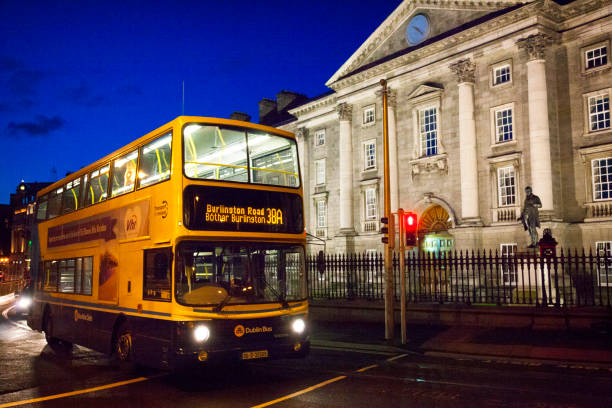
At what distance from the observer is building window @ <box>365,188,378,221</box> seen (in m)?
37.7

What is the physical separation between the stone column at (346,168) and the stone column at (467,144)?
31.2ft

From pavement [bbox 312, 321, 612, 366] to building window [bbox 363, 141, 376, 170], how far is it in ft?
73.6

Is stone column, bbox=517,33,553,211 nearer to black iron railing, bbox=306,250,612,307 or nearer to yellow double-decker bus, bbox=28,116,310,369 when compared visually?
black iron railing, bbox=306,250,612,307

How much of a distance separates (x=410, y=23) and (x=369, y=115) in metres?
6.70

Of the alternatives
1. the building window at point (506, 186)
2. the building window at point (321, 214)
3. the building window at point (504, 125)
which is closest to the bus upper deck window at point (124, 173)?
the building window at point (506, 186)

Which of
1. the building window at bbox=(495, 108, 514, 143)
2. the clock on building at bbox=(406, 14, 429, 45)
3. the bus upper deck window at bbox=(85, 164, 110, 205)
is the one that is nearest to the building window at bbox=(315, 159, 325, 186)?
the clock on building at bbox=(406, 14, 429, 45)

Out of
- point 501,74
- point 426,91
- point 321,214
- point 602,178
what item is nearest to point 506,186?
point 602,178

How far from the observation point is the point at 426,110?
34.3m

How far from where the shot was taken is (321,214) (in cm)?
Result: 4300

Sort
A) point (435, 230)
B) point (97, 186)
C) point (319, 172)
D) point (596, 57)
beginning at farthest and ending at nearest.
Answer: point (319, 172), point (435, 230), point (596, 57), point (97, 186)

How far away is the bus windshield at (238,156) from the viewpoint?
359 inches

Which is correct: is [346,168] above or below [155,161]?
above

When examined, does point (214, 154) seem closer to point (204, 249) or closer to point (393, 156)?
point (204, 249)

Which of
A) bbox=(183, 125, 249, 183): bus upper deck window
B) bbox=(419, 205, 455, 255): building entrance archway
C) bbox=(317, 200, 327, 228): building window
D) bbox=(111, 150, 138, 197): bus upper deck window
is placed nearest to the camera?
bbox=(183, 125, 249, 183): bus upper deck window
